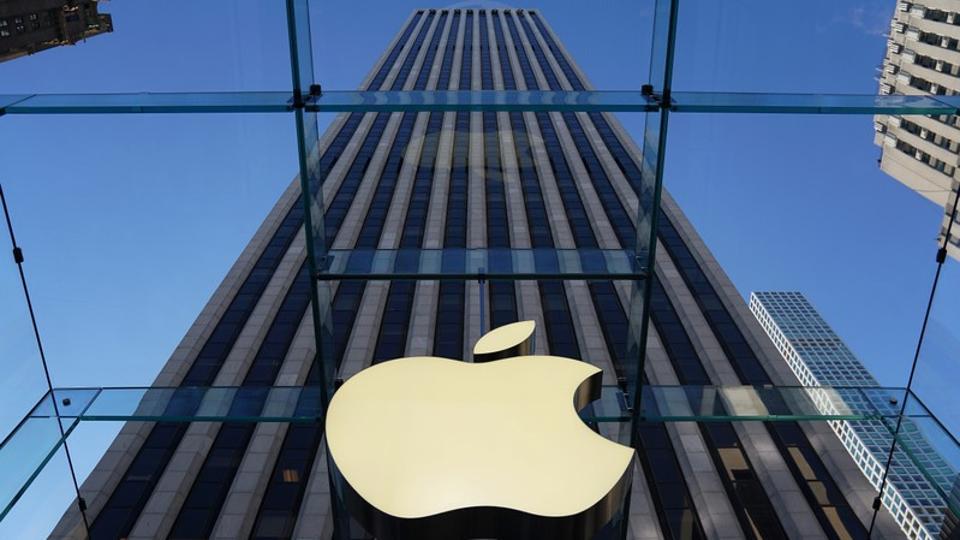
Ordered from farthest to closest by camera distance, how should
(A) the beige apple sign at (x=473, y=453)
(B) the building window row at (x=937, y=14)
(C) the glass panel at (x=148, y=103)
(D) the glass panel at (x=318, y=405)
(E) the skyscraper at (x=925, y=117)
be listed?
(B) the building window row at (x=937, y=14) → (E) the skyscraper at (x=925, y=117) → (D) the glass panel at (x=318, y=405) → (C) the glass panel at (x=148, y=103) → (A) the beige apple sign at (x=473, y=453)

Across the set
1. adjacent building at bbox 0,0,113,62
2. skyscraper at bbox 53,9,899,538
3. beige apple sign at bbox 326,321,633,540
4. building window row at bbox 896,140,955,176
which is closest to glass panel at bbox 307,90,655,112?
skyscraper at bbox 53,9,899,538

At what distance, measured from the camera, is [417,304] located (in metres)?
40.5

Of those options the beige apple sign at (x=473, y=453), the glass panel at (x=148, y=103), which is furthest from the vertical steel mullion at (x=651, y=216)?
the glass panel at (x=148, y=103)

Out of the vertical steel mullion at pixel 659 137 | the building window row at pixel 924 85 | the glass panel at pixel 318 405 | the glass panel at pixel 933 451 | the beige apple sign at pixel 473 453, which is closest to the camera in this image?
the beige apple sign at pixel 473 453

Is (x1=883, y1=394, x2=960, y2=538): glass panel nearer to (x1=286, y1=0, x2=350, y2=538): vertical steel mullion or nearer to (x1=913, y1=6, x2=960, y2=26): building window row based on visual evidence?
(x1=913, y1=6, x2=960, y2=26): building window row

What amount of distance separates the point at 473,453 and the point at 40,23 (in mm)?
84484

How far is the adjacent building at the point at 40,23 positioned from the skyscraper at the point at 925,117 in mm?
67645

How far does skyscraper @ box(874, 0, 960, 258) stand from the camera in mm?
6277

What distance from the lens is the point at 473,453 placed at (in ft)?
17.6

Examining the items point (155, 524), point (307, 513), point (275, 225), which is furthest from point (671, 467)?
point (275, 225)

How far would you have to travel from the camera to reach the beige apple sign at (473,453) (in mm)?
4871

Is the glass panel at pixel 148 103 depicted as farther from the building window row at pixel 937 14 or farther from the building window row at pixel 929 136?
the building window row at pixel 937 14

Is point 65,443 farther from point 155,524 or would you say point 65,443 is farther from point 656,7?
point 155,524

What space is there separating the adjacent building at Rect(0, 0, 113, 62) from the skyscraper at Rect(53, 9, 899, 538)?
3453cm
